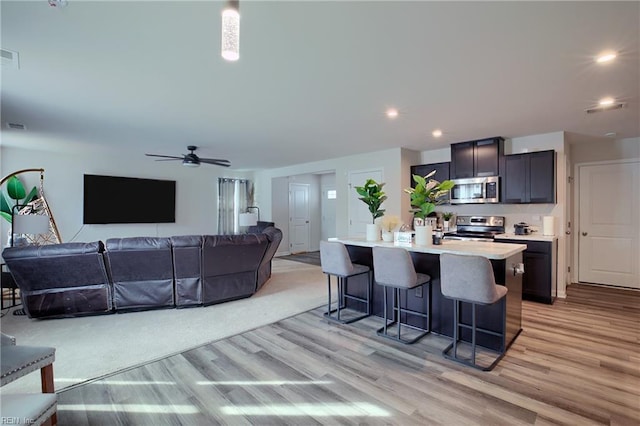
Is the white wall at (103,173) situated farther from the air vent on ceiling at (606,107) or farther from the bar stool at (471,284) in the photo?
the air vent on ceiling at (606,107)

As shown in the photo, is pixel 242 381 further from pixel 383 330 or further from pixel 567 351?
pixel 567 351

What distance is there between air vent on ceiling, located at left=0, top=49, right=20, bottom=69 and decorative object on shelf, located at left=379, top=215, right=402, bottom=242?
11.8ft

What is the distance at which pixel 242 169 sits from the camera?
848 centimetres

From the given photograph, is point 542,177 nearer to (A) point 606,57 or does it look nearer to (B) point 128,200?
(A) point 606,57

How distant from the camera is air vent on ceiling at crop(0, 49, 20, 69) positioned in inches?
86.4

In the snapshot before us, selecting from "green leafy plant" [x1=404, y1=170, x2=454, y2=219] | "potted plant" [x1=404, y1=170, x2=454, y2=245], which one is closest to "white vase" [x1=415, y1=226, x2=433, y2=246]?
"potted plant" [x1=404, y1=170, x2=454, y2=245]

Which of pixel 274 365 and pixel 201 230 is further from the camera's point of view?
pixel 201 230

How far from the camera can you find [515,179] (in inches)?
187

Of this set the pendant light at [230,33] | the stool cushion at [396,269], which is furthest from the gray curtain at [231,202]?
the pendant light at [230,33]

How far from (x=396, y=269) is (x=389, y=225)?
0.77 metres

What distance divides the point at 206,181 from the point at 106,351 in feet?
19.1

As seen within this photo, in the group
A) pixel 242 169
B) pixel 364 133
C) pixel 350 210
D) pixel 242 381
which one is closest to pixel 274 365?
pixel 242 381

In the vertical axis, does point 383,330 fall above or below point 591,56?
below

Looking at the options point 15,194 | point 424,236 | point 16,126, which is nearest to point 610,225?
point 424,236
